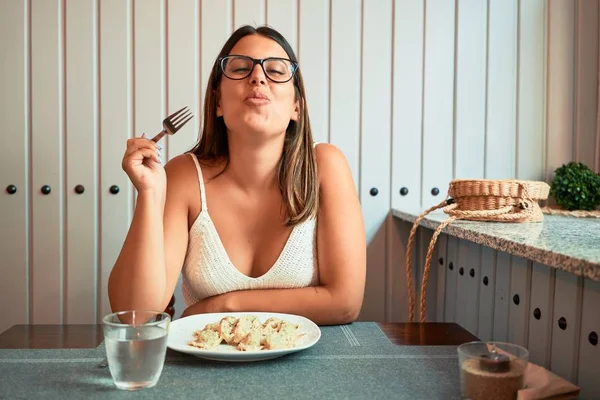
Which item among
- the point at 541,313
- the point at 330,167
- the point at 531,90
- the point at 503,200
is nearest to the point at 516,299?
the point at 541,313

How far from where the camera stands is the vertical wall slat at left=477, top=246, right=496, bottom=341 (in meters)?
1.39

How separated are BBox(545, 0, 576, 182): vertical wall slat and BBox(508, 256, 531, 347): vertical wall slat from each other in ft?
3.26

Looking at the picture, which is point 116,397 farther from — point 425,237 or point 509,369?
point 425,237

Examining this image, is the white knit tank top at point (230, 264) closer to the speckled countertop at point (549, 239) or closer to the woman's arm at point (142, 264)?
the woman's arm at point (142, 264)

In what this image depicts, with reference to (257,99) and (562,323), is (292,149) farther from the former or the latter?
(562,323)

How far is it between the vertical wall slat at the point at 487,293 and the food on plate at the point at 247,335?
63 centimetres

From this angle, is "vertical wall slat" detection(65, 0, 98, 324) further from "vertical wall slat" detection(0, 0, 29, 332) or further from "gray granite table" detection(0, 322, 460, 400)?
"gray granite table" detection(0, 322, 460, 400)

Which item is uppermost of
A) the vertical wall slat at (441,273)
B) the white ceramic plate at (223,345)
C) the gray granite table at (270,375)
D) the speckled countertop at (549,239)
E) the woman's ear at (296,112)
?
the woman's ear at (296,112)

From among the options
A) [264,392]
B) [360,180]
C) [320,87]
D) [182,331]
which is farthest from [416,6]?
[264,392]

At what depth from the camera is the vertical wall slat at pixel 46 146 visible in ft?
6.32

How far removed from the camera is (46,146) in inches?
76.4

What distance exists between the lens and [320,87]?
2004 millimetres

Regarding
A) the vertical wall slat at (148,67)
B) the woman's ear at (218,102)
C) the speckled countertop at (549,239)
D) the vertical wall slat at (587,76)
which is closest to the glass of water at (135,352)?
the speckled countertop at (549,239)

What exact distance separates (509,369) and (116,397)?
48cm
